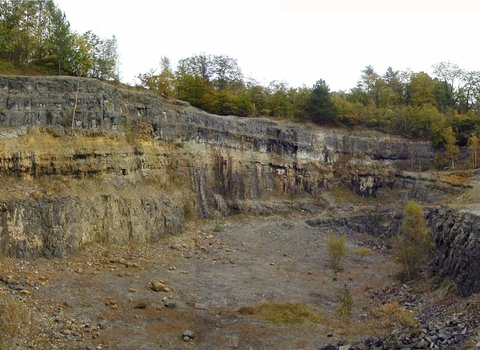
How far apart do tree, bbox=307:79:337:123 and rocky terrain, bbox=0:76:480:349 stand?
370 cm

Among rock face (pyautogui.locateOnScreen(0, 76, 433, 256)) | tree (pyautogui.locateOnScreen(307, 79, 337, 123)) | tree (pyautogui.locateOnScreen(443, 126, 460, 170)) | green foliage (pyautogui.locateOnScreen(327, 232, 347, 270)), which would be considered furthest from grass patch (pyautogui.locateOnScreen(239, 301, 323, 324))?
tree (pyautogui.locateOnScreen(443, 126, 460, 170))

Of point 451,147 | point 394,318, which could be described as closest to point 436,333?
point 394,318

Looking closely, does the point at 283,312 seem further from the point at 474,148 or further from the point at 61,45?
the point at 474,148

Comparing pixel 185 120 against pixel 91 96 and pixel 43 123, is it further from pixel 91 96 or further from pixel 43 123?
pixel 43 123

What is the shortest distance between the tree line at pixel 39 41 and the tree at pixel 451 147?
4152 centimetres

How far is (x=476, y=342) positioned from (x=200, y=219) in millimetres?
28181

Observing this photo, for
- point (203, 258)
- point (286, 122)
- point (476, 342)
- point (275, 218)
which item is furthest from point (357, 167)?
point (476, 342)

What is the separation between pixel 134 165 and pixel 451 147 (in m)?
38.0

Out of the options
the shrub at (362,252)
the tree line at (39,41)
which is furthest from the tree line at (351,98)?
the shrub at (362,252)

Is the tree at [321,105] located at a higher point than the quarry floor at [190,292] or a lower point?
higher

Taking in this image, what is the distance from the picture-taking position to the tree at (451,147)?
54688mm

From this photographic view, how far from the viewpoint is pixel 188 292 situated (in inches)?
1013

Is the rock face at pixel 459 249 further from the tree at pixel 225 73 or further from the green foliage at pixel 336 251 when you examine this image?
the tree at pixel 225 73

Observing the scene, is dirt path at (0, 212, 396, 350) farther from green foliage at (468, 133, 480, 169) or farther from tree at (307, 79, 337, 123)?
tree at (307, 79, 337, 123)
